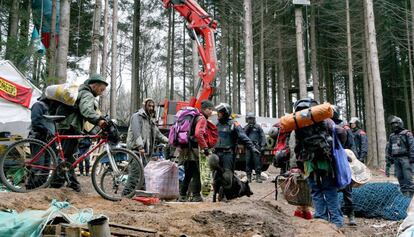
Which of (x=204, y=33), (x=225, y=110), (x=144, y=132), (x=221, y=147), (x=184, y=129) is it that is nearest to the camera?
(x=184, y=129)

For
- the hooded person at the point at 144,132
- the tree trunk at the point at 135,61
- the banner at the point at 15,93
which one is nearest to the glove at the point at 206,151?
the hooded person at the point at 144,132

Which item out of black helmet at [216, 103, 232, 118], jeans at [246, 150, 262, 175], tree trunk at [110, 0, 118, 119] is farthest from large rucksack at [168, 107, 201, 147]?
tree trunk at [110, 0, 118, 119]

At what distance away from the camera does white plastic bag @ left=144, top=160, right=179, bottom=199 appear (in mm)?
6828

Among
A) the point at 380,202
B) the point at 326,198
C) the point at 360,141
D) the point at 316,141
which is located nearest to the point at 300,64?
the point at 360,141

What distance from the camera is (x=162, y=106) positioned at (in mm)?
17391

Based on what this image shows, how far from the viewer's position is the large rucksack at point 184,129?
6.99 m

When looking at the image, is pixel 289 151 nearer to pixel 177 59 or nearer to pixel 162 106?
pixel 162 106

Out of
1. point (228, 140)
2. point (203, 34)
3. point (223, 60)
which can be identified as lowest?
point (228, 140)

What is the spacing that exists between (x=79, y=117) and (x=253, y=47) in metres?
24.0

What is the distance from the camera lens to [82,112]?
6160 mm

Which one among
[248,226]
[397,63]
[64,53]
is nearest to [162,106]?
[64,53]

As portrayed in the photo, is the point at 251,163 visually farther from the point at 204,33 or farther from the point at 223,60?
the point at 223,60

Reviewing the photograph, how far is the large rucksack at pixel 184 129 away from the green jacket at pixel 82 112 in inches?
57.0

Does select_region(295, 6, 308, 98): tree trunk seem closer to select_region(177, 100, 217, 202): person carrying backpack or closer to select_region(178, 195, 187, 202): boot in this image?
select_region(177, 100, 217, 202): person carrying backpack
